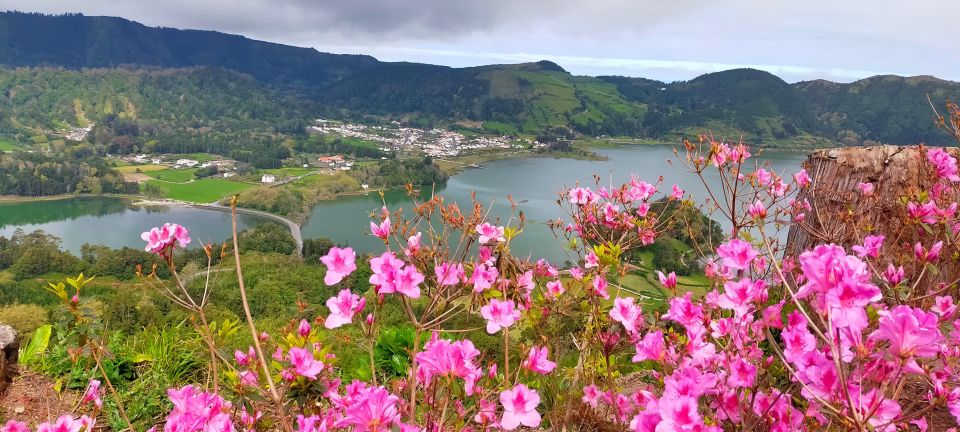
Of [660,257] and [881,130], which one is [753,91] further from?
[660,257]

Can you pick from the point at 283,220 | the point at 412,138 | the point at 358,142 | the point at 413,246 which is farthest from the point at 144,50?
the point at 413,246

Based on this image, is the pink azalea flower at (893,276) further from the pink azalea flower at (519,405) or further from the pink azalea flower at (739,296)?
the pink azalea flower at (519,405)

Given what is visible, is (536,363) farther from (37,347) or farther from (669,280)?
(37,347)

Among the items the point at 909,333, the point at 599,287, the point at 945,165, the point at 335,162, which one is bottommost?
the point at 335,162

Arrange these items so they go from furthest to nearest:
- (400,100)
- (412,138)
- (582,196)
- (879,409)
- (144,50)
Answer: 1. (144,50)
2. (400,100)
3. (412,138)
4. (582,196)
5. (879,409)

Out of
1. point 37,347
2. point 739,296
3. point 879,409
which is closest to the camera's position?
point 879,409

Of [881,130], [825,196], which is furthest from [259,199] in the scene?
[881,130]
